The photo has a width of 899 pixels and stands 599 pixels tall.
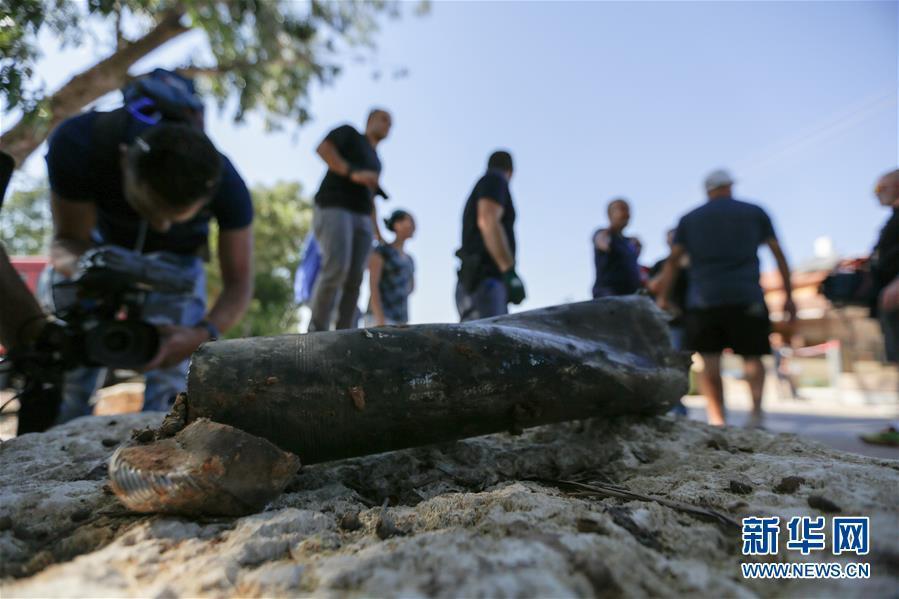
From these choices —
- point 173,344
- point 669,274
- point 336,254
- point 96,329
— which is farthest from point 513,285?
point 96,329

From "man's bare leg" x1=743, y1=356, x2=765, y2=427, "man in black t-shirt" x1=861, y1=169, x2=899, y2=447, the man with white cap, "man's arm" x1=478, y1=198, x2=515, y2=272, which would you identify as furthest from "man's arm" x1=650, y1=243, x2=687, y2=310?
"man's arm" x1=478, y1=198, x2=515, y2=272

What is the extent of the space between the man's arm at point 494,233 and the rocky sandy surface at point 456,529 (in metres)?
1.94

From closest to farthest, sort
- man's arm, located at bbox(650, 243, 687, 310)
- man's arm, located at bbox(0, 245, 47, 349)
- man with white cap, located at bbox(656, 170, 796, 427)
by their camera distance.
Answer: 1. man's arm, located at bbox(0, 245, 47, 349)
2. man with white cap, located at bbox(656, 170, 796, 427)
3. man's arm, located at bbox(650, 243, 687, 310)

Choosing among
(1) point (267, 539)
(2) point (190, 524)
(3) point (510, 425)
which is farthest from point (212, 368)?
(3) point (510, 425)

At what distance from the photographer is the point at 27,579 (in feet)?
2.80

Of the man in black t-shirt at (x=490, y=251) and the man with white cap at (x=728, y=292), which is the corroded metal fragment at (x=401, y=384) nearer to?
the man in black t-shirt at (x=490, y=251)

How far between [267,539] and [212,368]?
463 millimetres

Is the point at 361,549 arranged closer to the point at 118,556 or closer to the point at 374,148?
the point at 118,556

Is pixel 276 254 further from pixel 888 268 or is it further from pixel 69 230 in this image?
pixel 888 268

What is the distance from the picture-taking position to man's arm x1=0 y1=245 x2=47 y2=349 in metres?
2.00

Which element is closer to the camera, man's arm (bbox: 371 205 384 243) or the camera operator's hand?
the camera operator's hand

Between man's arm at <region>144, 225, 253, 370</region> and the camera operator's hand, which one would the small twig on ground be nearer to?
the camera operator's hand

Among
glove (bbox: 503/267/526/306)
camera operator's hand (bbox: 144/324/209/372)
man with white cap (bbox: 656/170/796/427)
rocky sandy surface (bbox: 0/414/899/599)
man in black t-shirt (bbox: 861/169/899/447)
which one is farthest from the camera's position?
glove (bbox: 503/267/526/306)

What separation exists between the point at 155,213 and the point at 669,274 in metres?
3.58
